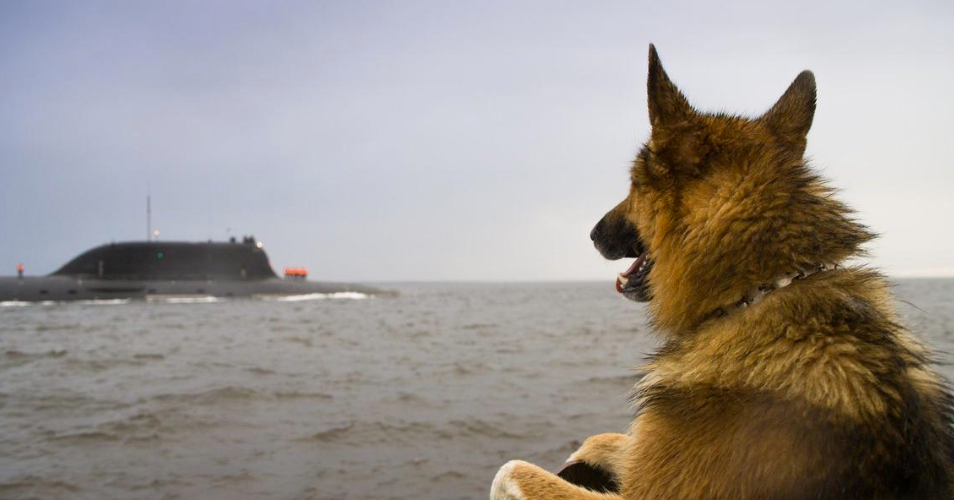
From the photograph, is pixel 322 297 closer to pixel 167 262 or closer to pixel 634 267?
pixel 167 262

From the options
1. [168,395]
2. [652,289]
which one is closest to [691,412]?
[652,289]

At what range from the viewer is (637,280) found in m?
3.24

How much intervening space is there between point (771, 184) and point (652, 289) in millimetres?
696

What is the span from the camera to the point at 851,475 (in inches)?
79.0

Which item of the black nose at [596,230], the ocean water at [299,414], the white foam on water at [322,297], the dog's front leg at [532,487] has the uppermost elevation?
the black nose at [596,230]

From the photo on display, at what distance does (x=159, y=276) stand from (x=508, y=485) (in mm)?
60966

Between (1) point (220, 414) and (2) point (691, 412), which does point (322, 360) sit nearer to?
(1) point (220, 414)

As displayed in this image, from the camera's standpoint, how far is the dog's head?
93.7 inches

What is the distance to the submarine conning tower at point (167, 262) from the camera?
185 feet

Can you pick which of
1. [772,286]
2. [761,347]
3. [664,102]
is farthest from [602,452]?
[664,102]

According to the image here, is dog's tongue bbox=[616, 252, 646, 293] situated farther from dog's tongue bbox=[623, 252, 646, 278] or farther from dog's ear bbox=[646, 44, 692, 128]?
dog's ear bbox=[646, 44, 692, 128]

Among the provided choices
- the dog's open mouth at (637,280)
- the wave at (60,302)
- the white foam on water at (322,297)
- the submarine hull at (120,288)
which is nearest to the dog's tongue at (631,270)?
the dog's open mouth at (637,280)

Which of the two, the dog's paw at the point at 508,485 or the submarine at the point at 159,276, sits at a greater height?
the submarine at the point at 159,276

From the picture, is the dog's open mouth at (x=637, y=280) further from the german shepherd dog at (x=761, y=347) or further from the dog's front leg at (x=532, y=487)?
the dog's front leg at (x=532, y=487)
